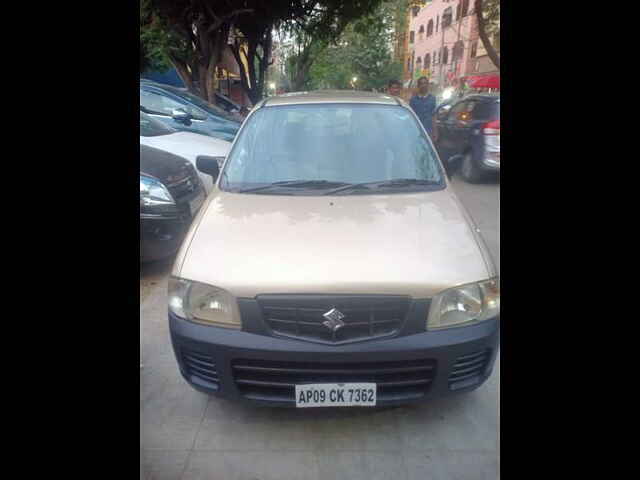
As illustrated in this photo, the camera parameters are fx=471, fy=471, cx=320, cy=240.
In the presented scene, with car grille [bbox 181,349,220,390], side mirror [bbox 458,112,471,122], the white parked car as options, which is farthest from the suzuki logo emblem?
side mirror [bbox 458,112,471,122]

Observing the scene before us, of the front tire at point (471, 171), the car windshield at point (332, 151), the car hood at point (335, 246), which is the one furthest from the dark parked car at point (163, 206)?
the front tire at point (471, 171)

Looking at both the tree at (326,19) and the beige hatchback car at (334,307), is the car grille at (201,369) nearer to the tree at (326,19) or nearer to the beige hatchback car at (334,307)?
the beige hatchback car at (334,307)

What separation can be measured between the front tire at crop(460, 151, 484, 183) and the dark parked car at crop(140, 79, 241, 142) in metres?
3.80

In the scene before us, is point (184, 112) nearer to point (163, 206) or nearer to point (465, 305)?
point (163, 206)

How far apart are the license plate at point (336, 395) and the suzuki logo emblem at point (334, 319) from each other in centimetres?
27

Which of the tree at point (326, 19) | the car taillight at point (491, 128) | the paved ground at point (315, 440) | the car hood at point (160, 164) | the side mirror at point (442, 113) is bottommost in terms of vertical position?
the paved ground at point (315, 440)

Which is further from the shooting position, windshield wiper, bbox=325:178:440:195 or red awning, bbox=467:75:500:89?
red awning, bbox=467:75:500:89

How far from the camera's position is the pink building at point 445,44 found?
22969 mm

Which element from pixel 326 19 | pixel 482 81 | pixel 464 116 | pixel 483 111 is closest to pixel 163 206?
pixel 483 111

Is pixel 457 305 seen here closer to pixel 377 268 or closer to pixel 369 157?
pixel 377 268

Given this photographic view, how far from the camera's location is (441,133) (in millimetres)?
8844

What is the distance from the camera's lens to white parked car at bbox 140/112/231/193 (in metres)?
5.41

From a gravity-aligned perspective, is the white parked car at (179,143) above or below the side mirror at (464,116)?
below

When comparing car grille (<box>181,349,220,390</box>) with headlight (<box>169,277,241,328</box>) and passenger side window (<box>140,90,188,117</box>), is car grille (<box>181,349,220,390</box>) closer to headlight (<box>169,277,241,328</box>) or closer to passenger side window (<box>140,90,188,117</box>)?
headlight (<box>169,277,241,328</box>)
